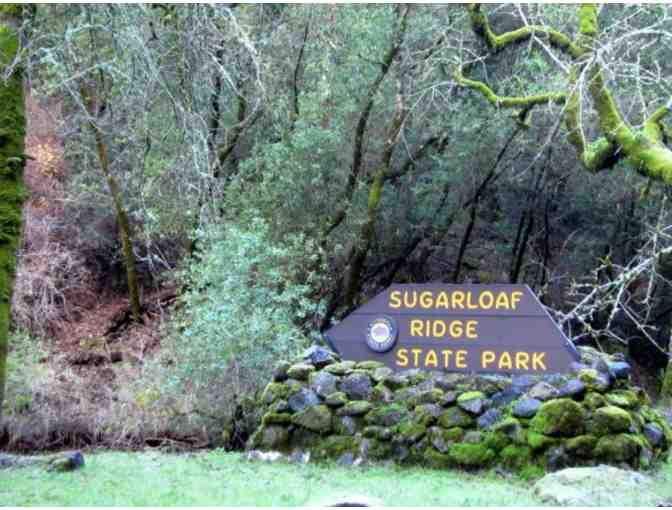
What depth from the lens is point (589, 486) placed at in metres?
6.75

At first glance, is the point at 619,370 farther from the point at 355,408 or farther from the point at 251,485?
the point at 251,485

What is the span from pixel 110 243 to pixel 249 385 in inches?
384

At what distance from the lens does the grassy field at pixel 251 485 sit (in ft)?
21.8

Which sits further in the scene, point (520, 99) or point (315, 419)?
point (520, 99)

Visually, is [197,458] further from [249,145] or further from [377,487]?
[249,145]

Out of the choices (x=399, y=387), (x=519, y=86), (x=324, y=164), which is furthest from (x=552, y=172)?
(x=399, y=387)

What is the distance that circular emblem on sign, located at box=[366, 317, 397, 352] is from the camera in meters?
9.12

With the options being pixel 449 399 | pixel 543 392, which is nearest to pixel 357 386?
pixel 449 399

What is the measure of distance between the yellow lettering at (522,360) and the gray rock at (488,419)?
56cm

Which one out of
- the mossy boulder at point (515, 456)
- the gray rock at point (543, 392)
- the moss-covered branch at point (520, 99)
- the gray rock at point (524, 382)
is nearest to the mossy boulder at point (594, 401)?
the gray rock at point (543, 392)

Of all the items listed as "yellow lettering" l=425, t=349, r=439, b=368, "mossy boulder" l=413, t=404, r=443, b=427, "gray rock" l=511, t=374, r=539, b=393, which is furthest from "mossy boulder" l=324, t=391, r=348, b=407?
"gray rock" l=511, t=374, r=539, b=393

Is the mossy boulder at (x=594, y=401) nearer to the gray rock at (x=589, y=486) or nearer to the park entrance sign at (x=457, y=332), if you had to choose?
the park entrance sign at (x=457, y=332)

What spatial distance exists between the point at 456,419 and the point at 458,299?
4.14 ft

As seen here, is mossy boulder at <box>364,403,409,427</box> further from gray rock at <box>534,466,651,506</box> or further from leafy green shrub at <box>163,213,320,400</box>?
leafy green shrub at <box>163,213,320,400</box>
